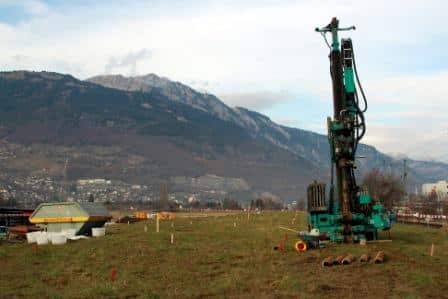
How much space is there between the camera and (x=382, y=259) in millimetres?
22141

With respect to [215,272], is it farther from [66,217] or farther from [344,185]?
[66,217]

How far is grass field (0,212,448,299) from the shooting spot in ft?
56.0

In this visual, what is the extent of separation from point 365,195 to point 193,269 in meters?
12.2

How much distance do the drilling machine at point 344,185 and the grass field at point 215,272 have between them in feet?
4.19

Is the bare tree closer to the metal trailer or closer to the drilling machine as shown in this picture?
the metal trailer

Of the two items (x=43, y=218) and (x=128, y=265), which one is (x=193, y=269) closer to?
(x=128, y=265)

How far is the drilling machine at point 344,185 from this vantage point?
29.5m

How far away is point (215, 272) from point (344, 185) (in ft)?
36.6

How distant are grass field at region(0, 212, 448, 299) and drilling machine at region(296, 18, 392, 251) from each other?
4.19ft

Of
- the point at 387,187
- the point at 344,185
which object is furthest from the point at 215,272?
the point at 387,187

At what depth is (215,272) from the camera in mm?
20828

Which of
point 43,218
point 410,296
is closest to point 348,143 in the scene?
point 410,296

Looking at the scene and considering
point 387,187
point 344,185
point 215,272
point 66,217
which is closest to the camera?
point 215,272

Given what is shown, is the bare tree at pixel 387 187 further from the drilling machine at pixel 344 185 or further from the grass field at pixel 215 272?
the grass field at pixel 215 272
